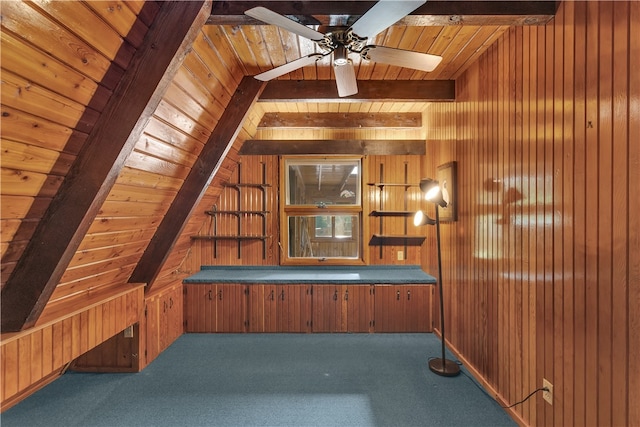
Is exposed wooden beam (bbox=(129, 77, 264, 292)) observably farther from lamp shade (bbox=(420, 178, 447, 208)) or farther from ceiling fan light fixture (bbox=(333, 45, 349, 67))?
lamp shade (bbox=(420, 178, 447, 208))

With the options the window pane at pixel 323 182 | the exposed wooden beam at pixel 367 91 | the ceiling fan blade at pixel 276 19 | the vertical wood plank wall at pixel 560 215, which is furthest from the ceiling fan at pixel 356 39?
the window pane at pixel 323 182

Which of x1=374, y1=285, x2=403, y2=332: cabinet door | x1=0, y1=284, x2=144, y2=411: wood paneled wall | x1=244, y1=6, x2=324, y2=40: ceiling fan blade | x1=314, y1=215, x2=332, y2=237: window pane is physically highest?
x1=244, y1=6, x2=324, y2=40: ceiling fan blade

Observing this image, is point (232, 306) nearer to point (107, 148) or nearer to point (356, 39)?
point (107, 148)

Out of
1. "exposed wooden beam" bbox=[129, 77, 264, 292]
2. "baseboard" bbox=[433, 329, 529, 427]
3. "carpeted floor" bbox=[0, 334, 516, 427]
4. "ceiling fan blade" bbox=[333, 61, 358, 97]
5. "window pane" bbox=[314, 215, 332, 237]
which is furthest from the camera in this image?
"window pane" bbox=[314, 215, 332, 237]

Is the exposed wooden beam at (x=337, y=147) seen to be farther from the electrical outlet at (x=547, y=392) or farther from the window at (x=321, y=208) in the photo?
the electrical outlet at (x=547, y=392)

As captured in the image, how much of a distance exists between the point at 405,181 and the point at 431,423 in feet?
9.24

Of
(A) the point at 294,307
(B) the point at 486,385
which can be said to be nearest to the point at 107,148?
(A) the point at 294,307

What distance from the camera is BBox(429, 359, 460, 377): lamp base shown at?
8.57ft

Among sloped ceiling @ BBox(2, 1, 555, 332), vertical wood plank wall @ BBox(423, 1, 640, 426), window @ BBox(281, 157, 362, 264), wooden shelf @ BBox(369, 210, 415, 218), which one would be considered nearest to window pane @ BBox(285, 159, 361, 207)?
window @ BBox(281, 157, 362, 264)

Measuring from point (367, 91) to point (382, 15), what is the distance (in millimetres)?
1540

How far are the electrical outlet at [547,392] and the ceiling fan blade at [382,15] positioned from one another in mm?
2197

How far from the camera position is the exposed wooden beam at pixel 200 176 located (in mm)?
2572

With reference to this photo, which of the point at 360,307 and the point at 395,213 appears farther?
the point at 395,213

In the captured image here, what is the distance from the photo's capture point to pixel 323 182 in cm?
426
